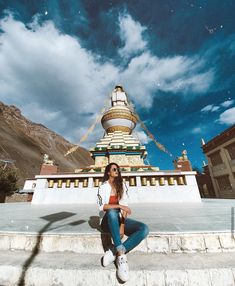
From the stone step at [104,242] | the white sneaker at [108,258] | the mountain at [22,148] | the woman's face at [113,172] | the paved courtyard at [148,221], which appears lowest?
the white sneaker at [108,258]

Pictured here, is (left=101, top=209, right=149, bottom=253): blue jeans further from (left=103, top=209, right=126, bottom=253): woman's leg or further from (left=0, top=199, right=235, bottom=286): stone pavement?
(left=0, top=199, right=235, bottom=286): stone pavement

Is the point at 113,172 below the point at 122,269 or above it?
above

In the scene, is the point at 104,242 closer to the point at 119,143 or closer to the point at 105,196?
the point at 105,196

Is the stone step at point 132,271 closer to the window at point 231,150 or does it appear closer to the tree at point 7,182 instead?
the tree at point 7,182

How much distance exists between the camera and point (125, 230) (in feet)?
7.63

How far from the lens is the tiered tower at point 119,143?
1024 cm

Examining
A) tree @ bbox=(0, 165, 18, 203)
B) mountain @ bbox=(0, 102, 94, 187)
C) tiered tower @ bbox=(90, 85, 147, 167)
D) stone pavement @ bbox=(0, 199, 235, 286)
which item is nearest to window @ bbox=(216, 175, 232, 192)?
tiered tower @ bbox=(90, 85, 147, 167)

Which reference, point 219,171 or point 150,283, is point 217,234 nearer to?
point 150,283

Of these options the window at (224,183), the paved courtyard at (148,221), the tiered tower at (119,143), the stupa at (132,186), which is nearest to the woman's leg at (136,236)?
the paved courtyard at (148,221)

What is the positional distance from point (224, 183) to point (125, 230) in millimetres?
24589

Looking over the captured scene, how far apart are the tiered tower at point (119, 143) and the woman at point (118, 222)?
269 inches

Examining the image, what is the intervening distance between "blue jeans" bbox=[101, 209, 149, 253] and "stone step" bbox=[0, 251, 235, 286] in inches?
7.0

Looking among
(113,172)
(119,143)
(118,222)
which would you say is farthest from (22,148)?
(118,222)

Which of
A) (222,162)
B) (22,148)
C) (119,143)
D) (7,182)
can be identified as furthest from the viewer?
(22,148)
